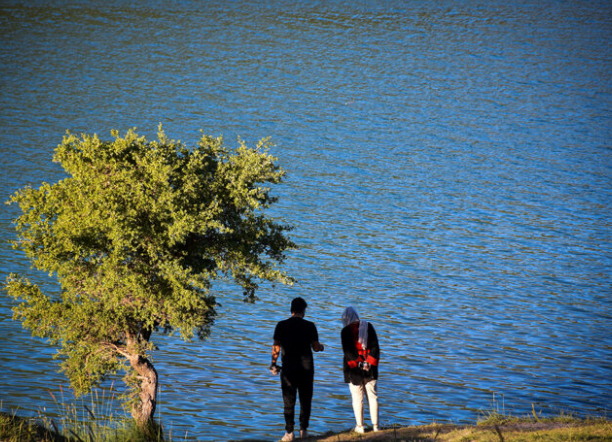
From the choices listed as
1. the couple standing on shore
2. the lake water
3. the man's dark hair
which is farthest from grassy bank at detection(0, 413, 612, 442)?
the man's dark hair

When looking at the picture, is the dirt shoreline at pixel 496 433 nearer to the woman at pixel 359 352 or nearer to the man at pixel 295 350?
the woman at pixel 359 352

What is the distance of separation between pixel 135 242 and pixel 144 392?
108 inches

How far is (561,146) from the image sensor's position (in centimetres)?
7325

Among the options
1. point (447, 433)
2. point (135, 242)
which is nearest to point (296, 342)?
point (447, 433)

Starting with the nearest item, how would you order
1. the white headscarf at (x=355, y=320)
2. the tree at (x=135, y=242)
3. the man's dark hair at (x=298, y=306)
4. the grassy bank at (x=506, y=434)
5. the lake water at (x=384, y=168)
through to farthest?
the grassy bank at (x=506, y=434)
the man's dark hair at (x=298, y=306)
the white headscarf at (x=355, y=320)
the tree at (x=135, y=242)
the lake water at (x=384, y=168)

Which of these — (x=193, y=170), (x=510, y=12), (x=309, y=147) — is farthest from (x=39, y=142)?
(x=510, y=12)

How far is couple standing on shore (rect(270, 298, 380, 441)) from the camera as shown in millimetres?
11680

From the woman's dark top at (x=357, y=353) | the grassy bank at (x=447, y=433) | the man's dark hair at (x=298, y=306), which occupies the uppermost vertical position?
the man's dark hair at (x=298, y=306)

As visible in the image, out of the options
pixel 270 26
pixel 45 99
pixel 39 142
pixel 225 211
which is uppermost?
pixel 270 26

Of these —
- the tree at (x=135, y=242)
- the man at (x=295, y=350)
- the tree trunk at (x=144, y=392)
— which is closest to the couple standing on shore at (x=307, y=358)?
the man at (x=295, y=350)

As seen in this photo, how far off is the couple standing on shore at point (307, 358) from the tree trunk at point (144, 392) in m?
2.81

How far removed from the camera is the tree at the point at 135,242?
41.0ft

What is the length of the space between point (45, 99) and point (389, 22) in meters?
48.7

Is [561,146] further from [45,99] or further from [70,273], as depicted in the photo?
[70,273]
